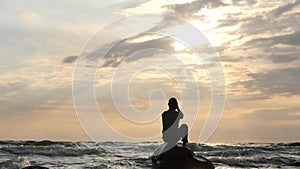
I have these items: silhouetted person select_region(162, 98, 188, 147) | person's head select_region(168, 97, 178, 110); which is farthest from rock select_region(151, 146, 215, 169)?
person's head select_region(168, 97, 178, 110)

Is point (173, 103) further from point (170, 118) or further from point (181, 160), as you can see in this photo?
point (181, 160)

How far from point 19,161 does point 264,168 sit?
1290 cm

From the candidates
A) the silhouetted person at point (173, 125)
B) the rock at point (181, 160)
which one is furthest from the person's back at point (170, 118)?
the rock at point (181, 160)

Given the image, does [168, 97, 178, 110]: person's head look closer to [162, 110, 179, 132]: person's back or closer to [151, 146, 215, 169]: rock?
[162, 110, 179, 132]: person's back

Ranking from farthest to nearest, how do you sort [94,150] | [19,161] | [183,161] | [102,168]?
[94,150] < [19,161] < [102,168] < [183,161]

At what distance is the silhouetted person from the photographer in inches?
612

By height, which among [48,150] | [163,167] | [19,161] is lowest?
[48,150]

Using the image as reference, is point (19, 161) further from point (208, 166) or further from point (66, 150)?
point (66, 150)

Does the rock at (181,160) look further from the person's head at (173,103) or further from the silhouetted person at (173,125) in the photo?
the person's head at (173,103)

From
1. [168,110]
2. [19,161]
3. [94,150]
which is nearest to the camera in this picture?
[168,110]

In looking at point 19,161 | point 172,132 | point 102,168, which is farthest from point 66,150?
point 172,132

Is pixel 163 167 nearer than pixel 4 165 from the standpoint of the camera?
Yes

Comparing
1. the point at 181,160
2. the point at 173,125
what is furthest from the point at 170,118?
the point at 181,160

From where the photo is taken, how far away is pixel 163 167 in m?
14.5
